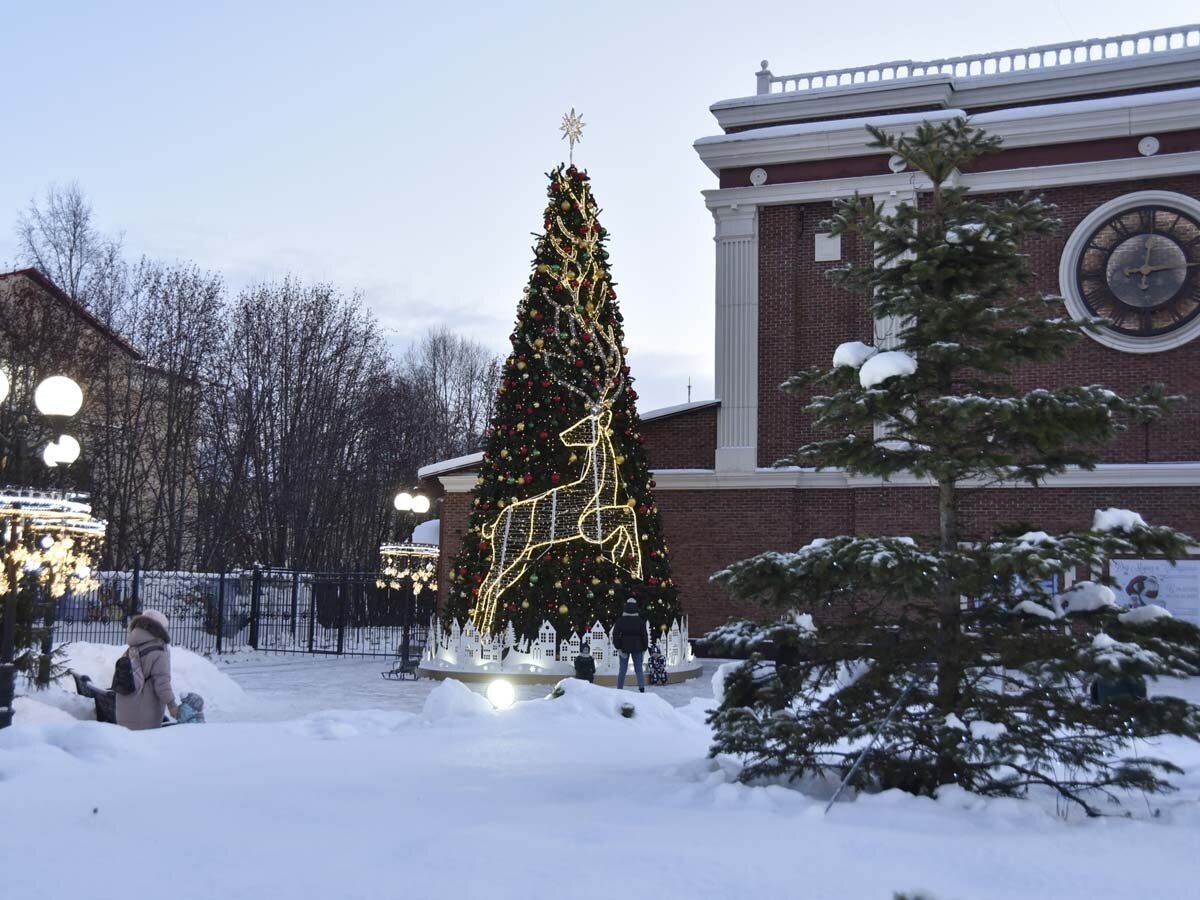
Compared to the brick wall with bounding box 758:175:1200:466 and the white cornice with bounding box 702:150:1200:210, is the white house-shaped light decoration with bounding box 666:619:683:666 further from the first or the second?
the white cornice with bounding box 702:150:1200:210

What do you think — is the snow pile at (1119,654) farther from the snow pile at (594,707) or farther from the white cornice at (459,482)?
the white cornice at (459,482)

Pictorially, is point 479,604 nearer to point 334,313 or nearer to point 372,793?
point 372,793

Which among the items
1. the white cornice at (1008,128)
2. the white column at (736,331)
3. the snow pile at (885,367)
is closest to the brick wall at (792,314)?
the white column at (736,331)

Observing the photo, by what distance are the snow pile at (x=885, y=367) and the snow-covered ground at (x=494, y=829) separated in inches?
108

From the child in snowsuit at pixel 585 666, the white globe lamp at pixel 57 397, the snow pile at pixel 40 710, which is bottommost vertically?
the child in snowsuit at pixel 585 666

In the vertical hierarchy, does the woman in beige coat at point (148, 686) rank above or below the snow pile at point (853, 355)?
below

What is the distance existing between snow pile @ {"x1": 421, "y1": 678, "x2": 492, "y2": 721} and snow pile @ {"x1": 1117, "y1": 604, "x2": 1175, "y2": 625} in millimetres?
5894

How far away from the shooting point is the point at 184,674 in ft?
47.2

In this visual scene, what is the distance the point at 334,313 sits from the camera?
43688mm

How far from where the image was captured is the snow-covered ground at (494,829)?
18.9 feet

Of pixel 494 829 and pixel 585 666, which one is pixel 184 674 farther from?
pixel 494 829

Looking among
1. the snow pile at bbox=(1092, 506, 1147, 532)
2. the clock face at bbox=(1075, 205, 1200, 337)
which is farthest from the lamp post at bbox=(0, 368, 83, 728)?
the clock face at bbox=(1075, 205, 1200, 337)

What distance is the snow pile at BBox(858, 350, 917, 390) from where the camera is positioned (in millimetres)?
8078

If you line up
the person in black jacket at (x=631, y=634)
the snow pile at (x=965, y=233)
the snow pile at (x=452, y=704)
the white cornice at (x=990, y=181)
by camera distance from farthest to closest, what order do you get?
the white cornice at (x=990, y=181), the person in black jacket at (x=631, y=634), the snow pile at (x=452, y=704), the snow pile at (x=965, y=233)
